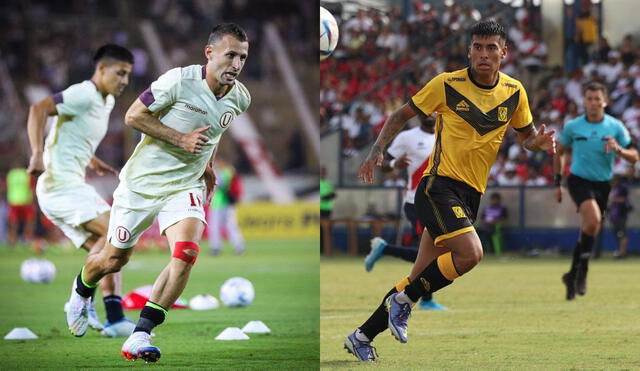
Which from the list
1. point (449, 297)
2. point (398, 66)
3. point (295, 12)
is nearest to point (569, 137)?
point (449, 297)

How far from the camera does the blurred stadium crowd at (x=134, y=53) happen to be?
33.9 metres

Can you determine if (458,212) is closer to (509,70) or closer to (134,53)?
(509,70)

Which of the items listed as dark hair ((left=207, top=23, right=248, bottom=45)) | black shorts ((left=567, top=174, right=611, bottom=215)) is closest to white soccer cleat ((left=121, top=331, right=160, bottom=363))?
dark hair ((left=207, top=23, right=248, bottom=45))

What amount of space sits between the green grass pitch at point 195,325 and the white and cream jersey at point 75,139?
1307 mm

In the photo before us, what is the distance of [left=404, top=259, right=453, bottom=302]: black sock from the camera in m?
6.80

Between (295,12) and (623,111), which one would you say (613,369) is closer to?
(623,111)

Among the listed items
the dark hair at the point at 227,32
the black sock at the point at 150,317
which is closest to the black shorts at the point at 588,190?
the dark hair at the point at 227,32

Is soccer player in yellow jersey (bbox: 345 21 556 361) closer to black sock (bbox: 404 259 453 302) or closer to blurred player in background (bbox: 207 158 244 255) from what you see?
black sock (bbox: 404 259 453 302)

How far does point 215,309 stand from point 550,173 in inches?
459

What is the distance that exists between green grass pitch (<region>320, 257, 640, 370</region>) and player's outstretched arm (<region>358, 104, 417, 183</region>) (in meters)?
1.20

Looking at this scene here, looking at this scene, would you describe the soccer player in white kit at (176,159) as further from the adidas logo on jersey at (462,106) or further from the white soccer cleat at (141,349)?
the adidas logo on jersey at (462,106)

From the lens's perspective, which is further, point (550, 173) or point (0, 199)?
point (0, 199)

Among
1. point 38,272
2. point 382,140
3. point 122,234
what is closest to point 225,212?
point 38,272

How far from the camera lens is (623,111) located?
73.7 feet
